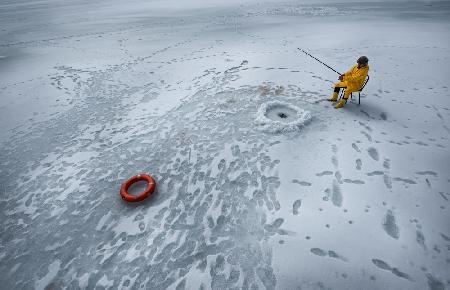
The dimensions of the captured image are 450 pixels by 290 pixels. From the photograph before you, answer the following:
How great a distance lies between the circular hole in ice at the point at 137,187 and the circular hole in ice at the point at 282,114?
2.97 meters

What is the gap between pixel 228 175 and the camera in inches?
180

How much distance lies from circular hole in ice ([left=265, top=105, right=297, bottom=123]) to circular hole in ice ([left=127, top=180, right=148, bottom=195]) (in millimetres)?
2974

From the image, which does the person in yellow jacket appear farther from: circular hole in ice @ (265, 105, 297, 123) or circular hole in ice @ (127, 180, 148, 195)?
circular hole in ice @ (127, 180, 148, 195)

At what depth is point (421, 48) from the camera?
9578mm

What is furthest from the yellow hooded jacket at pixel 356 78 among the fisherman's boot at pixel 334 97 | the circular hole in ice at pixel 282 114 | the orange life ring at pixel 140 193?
the orange life ring at pixel 140 193

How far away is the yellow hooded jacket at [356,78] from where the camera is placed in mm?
5328

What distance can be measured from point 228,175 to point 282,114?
7.12 feet

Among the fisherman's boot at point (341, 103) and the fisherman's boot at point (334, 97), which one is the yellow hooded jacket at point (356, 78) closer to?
the fisherman's boot at point (341, 103)

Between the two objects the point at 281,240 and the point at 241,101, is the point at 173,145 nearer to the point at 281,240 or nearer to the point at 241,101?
the point at 241,101

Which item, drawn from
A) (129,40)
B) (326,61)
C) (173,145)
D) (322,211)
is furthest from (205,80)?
(129,40)

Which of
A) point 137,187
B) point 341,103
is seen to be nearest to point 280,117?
point 341,103

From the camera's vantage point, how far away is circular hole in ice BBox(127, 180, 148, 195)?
442cm

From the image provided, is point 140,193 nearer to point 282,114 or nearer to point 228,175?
point 228,175

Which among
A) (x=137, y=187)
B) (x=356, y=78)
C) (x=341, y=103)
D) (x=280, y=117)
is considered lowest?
(x=137, y=187)
